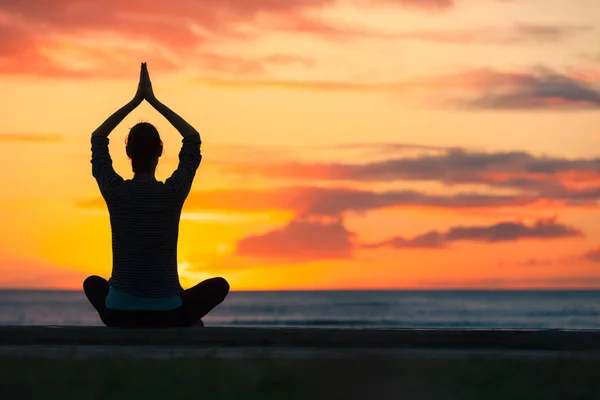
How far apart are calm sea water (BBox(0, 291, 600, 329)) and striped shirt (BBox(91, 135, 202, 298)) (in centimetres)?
4335

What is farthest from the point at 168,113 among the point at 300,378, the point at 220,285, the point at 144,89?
the point at 300,378

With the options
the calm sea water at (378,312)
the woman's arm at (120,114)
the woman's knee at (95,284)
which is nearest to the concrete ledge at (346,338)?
the woman's knee at (95,284)

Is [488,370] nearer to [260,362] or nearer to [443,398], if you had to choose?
[443,398]

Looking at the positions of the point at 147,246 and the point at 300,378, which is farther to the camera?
the point at 147,246

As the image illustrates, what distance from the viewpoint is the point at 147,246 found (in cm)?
725

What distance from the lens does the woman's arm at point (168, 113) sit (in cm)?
752

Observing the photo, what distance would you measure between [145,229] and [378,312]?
5726 cm

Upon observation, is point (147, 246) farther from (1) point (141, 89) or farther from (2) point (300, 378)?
(2) point (300, 378)

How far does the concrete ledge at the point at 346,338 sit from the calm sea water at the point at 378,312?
1731 inches

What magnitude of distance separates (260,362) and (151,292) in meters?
1.67

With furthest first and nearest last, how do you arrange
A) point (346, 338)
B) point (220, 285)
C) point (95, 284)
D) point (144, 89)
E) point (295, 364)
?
point (144, 89), point (95, 284), point (220, 285), point (346, 338), point (295, 364)

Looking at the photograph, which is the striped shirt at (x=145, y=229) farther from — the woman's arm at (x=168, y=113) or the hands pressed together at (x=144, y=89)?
the hands pressed together at (x=144, y=89)

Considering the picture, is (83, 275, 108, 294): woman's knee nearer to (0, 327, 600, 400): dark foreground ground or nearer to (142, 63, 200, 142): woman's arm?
(0, 327, 600, 400): dark foreground ground

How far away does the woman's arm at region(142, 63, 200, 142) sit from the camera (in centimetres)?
752
